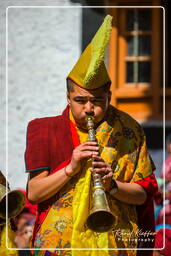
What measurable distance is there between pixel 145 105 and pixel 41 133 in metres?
4.36

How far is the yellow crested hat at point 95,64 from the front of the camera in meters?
3.72

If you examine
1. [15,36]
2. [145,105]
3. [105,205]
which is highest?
[15,36]

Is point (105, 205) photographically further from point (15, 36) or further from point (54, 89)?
point (15, 36)

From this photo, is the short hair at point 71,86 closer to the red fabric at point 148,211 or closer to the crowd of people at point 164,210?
the red fabric at point 148,211

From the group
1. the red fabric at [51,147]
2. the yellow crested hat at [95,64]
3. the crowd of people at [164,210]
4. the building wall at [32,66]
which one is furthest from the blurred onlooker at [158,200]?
the yellow crested hat at [95,64]

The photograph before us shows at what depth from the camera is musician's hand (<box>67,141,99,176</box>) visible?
3633 mm

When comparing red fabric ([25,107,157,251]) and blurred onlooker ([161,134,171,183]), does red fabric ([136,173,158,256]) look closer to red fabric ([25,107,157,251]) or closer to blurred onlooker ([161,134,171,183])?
red fabric ([25,107,157,251])

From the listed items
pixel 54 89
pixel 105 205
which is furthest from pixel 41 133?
pixel 54 89

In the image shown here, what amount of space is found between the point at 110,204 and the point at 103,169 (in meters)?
0.26

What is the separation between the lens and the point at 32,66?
532cm

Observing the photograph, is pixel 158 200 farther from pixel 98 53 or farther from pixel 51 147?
pixel 98 53

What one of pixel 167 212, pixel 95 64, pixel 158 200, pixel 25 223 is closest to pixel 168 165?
pixel 158 200

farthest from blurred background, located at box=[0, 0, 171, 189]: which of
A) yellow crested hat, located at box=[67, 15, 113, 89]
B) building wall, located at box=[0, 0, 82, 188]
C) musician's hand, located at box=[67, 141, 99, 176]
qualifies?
musician's hand, located at box=[67, 141, 99, 176]

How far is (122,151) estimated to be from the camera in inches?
154
